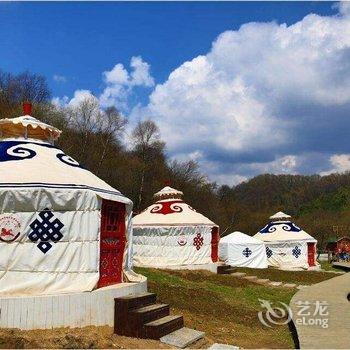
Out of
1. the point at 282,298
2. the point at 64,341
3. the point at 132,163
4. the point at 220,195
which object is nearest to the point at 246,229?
the point at 220,195

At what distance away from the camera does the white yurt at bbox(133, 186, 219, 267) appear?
50.4 ft

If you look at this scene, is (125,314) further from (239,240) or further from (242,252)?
(239,240)

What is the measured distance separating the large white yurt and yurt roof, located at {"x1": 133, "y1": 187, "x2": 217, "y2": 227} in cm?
815

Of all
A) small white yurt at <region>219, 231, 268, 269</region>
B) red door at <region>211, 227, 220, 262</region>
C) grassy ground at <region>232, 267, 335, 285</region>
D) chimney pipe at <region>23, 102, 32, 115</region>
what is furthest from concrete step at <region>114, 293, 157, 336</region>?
small white yurt at <region>219, 231, 268, 269</region>

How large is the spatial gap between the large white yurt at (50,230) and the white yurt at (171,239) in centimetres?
793

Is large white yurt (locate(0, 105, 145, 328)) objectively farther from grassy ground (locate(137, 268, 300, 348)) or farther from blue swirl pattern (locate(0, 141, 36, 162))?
grassy ground (locate(137, 268, 300, 348))

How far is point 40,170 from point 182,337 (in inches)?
124

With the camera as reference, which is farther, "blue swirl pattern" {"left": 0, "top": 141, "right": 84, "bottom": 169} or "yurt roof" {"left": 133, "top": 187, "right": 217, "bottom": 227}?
"yurt roof" {"left": 133, "top": 187, "right": 217, "bottom": 227}

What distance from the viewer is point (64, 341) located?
18.5 feet

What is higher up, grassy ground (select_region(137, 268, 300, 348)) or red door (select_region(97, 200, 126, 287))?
red door (select_region(97, 200, 126, 287))

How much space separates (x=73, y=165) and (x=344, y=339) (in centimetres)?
486


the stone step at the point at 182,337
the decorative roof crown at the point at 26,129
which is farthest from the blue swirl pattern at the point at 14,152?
the stone step at the point at 182,337

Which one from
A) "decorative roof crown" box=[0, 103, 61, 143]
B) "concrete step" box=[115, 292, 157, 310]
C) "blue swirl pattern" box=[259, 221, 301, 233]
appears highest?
"decorative roof crown" box=[0, 103, 61, 143]

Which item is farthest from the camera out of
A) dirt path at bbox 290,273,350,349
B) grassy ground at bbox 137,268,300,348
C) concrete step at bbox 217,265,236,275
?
concrete step at bbox 217,265,236,275
